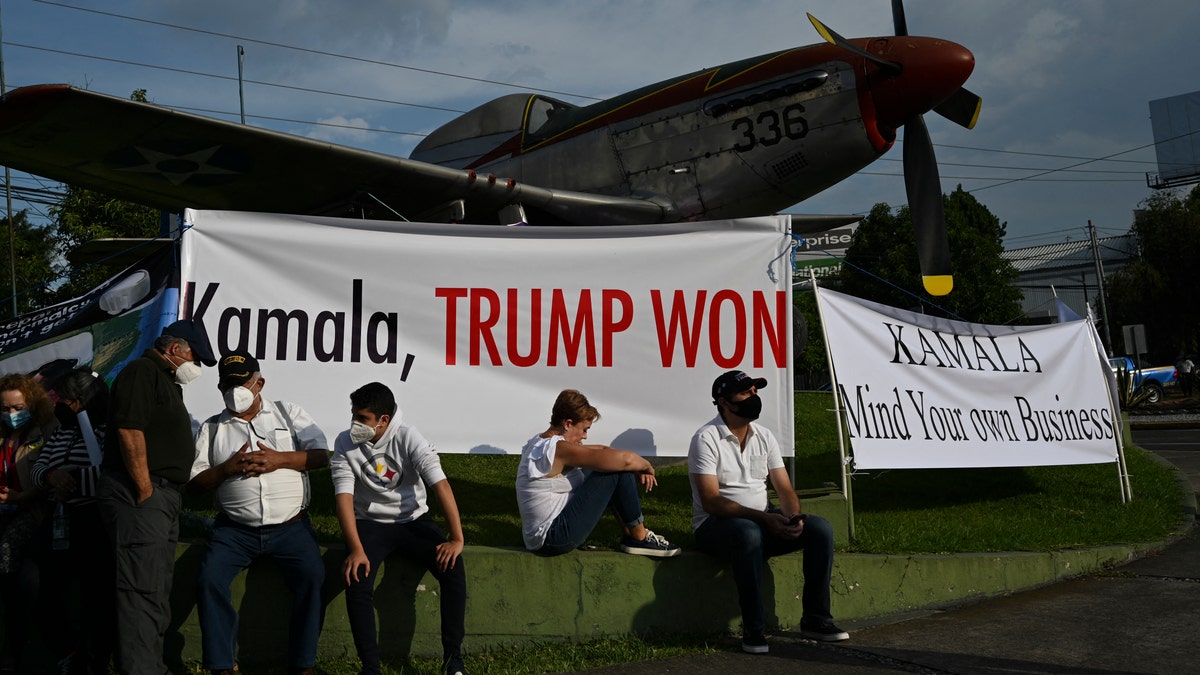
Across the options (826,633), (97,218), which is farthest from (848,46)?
(97,218)

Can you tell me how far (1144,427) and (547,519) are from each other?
59.0 feet

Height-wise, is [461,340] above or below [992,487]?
above

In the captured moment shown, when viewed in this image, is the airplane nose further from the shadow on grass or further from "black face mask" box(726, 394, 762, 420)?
"black face mask" box(726, 394, 762, 420)

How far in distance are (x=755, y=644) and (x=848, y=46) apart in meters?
5.95

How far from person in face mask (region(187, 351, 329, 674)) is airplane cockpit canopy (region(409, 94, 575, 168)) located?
675 cm

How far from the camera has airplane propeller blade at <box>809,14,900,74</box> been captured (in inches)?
318

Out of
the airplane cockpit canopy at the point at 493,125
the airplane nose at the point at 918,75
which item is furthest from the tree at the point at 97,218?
the airplane nose at the point at 918,75

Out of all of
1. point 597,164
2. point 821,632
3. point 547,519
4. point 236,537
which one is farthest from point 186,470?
point 597,164

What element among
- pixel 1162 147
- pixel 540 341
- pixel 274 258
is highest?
pixel 1162 147

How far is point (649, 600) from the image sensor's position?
478 cm

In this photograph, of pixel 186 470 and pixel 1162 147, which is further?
pixel 1162 147

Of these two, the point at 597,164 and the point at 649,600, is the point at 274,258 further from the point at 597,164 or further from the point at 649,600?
the point at 597,164

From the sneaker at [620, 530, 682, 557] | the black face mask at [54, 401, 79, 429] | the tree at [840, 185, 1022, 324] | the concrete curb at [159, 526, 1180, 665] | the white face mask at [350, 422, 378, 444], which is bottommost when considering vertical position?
the concrete curb at [159, 526, 1180, 665]

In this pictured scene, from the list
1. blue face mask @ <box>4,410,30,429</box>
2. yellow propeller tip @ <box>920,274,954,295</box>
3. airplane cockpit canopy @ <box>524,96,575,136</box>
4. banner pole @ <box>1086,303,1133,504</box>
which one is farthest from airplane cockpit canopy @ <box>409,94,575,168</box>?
blue face mask @ <box>4,410,30,429</box>
